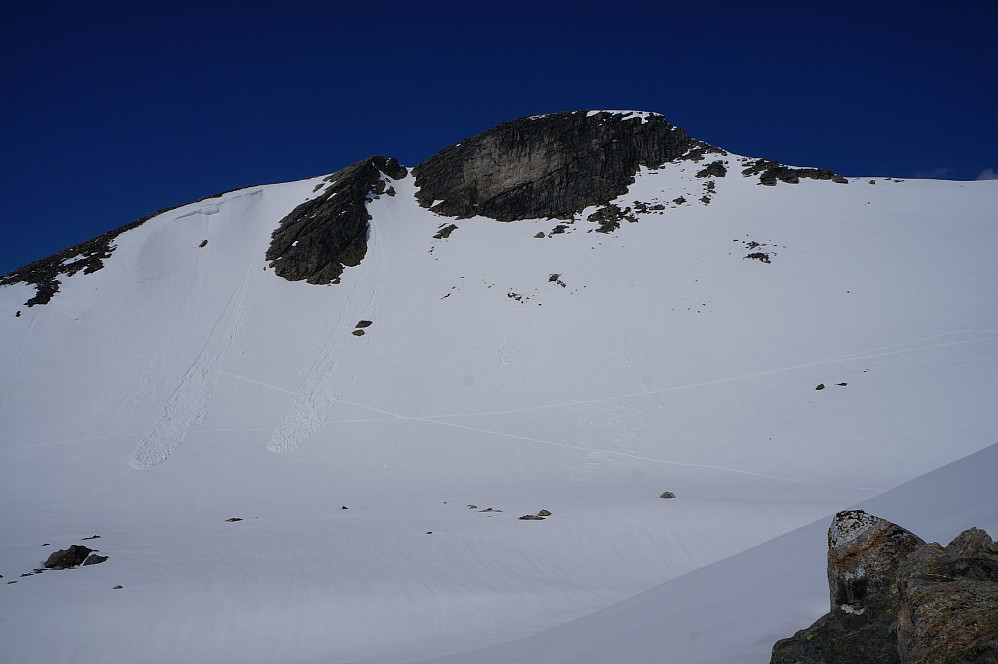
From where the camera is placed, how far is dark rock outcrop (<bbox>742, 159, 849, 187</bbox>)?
44000 mm

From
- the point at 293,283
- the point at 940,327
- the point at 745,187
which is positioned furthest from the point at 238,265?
the point at 940,327

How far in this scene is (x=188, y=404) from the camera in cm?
3050

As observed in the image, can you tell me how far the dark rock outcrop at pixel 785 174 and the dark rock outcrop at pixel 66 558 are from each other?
157 ft

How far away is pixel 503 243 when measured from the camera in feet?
148

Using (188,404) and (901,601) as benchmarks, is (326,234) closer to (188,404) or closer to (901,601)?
(188,404)

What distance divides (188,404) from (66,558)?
18.8 meters

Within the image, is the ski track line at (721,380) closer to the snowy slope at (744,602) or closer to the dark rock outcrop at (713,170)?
the snowy slope at (744,602)

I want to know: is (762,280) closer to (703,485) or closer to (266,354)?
(703,485)

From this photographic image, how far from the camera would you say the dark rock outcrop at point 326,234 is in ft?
144

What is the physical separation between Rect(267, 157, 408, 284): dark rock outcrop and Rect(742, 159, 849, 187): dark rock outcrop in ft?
113

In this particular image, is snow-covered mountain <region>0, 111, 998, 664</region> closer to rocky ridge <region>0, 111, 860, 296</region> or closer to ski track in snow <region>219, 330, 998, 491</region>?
ski track in snow <region>219, 330, 998, 491</region>

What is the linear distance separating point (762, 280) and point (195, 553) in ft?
107

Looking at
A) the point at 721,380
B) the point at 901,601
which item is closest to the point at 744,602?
the point at 901,601

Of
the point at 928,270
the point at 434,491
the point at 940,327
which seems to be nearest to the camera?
the point at 434,491
